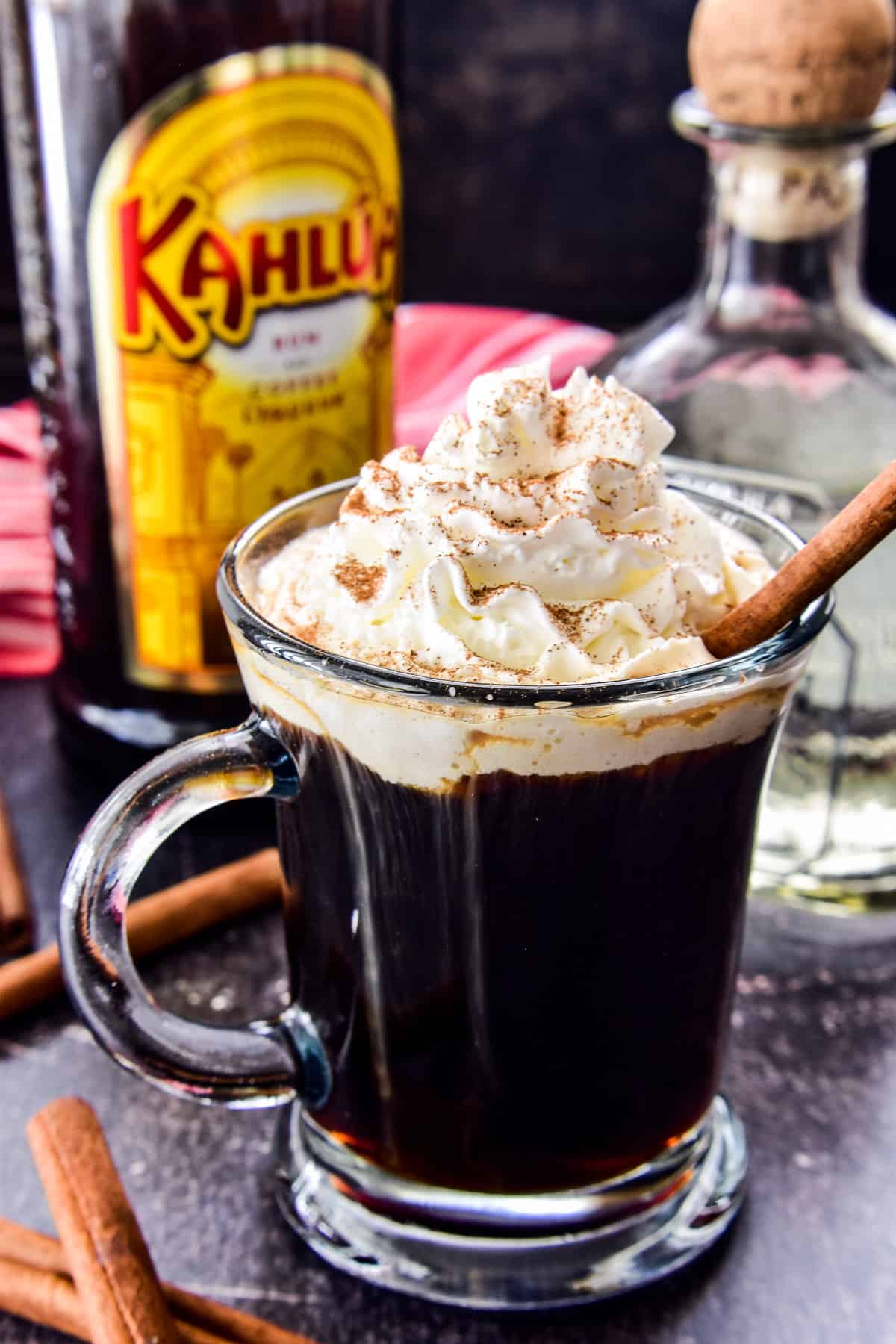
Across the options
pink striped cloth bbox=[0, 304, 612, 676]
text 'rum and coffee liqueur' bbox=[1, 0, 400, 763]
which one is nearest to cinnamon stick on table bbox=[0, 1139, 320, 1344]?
text 'rum and coffee liqueur' bbox=[1, 0, 400, 763]

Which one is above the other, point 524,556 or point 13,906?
point 524,556

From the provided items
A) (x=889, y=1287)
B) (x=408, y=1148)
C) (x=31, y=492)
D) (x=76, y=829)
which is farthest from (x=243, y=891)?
(x=31, y=492)

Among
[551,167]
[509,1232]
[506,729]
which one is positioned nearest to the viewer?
[506,729]

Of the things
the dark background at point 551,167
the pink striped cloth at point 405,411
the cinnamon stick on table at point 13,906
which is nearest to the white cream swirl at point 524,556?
the cinnamon stick on table at point 13,906

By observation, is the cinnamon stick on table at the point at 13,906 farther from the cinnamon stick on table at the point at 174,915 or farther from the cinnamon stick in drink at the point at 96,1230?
the cinnamon stick in drink at the point at 96,1230

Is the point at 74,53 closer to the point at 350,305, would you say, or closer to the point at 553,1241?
the point at 350,305

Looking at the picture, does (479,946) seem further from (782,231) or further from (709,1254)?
(782,231)

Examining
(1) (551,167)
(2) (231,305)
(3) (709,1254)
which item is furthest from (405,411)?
(3) (709,1254)
